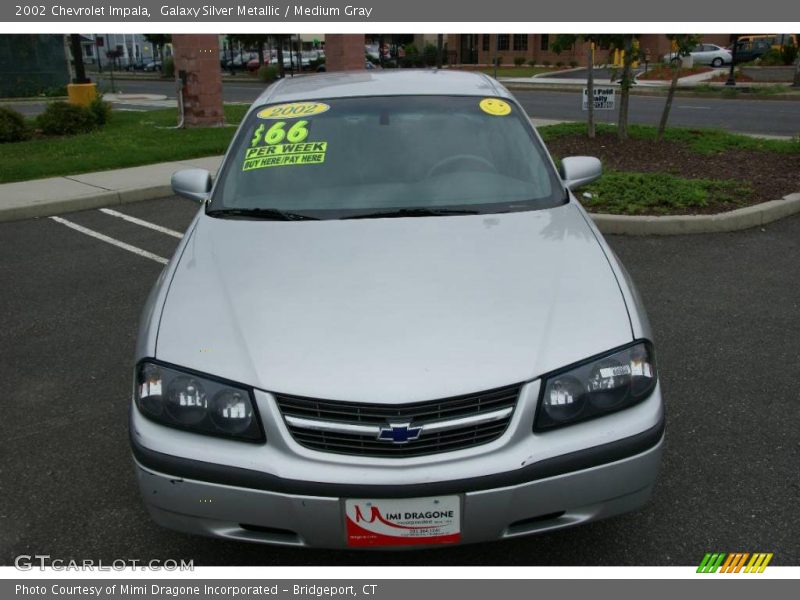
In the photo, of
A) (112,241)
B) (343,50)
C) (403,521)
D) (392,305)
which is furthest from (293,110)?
(343,50)

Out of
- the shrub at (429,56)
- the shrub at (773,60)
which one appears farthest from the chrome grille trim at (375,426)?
the shrub at (429,56)

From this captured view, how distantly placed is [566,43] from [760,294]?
6.49 m

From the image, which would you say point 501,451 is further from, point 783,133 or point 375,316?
point 783,133

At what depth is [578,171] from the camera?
4012mm

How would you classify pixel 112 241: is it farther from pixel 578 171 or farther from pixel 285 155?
pixel 578 171

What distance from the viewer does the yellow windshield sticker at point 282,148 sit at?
3732 mm

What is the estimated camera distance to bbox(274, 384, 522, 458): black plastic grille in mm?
2344

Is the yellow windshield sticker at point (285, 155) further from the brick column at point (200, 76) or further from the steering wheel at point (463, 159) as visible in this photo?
the brick column at point (200, 76)

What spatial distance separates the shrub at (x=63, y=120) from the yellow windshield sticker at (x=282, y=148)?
491 inches

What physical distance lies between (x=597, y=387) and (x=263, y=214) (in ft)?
5.73

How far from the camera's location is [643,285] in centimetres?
579

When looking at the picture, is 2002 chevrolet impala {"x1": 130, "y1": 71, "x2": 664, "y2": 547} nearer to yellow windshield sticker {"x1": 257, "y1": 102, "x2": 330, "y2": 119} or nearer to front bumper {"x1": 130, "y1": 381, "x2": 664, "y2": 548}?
front bumper {"x1": 130, "y1": 381, "x2": 664, "y2": 548}

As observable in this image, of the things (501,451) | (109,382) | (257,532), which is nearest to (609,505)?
(501,451)

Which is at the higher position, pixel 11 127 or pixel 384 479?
pixel 384 479
